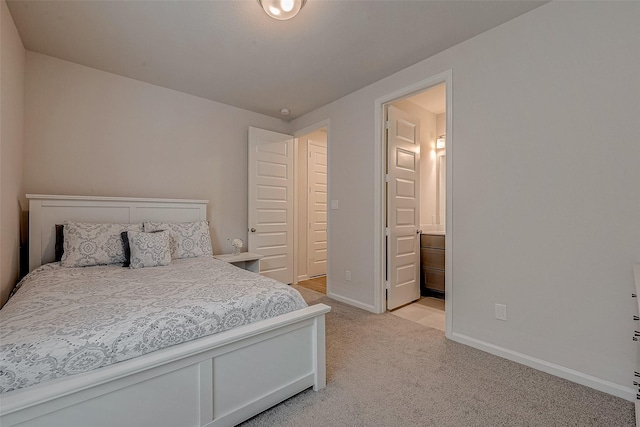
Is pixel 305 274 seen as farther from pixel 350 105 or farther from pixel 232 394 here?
pixel 232 394

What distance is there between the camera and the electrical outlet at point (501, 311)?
215 cm

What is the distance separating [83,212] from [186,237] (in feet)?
3.00

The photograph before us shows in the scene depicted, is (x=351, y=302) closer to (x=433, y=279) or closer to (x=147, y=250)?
(x=433, y=279)

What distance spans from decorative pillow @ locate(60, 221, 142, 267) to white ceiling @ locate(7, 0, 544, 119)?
→ 5.13 ft

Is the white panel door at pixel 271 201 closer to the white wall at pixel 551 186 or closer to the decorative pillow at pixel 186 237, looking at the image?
the decorative pillow at pixel 186 237

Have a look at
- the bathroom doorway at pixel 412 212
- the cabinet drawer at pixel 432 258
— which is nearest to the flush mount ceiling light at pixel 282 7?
the bathroom doorway at pixel 412 212

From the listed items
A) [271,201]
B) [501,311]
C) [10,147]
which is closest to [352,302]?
[501,311]

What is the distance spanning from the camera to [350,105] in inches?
134

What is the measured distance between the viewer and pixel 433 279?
370 centimetres

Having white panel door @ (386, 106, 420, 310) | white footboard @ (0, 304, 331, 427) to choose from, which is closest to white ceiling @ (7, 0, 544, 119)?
white panel door @ (386, 106, 420, 310)

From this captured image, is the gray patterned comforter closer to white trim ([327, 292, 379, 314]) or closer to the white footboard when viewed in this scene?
the white footboard

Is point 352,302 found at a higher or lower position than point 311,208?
lower

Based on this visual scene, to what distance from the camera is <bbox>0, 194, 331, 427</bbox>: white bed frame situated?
1.01 m

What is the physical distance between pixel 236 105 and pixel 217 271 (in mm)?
2500
